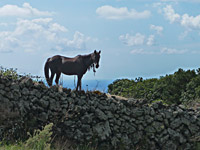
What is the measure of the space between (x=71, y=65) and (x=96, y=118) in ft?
5.90

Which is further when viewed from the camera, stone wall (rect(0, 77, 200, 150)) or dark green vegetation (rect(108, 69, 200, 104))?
dark green vegetation (rect(108, 69, 200, 104))

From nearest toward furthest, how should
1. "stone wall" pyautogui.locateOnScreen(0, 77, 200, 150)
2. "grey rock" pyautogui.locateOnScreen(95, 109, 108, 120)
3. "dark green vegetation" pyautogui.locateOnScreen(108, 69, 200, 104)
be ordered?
"stone wall" pyautogui.locateOnScreen(0, 77, 200, 150) < "grey rock" pyautogui.locateOnScreen(95, 109, 108, 120) < "dark green vegetation" pyautogui.locateOnScreen(108, 69, 200, 104)

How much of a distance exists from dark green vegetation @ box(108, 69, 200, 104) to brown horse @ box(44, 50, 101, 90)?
4646 mm

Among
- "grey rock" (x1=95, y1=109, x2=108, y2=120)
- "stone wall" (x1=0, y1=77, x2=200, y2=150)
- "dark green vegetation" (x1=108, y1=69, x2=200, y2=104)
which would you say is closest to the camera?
"stone wall" (x1=0, y1=77, x2=200, y2=150)

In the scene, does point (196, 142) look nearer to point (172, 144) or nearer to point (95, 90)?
point (172, 144)

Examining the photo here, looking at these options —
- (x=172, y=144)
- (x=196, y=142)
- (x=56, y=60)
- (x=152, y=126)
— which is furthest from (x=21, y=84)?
(x=196, y=142)

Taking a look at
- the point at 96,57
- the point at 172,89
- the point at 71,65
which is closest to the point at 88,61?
the point at 96,57

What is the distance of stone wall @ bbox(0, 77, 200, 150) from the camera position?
906cm

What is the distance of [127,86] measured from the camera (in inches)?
679

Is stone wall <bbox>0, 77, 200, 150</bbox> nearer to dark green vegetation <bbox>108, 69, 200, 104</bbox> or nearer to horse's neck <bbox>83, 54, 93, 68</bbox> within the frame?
horse's neck <bbox>83, 54, 93, 68</bbox>

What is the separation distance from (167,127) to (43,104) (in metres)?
4.33

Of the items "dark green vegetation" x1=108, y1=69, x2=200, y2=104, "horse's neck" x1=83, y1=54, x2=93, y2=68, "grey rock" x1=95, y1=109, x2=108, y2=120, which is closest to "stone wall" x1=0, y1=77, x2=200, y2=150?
"grey rock" x1=95, y1=109, x2=108, y2=120

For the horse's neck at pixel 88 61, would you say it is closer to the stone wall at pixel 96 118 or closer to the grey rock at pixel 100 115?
the stone wall at pixel 96 118

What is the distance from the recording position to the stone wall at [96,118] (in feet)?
29.7
